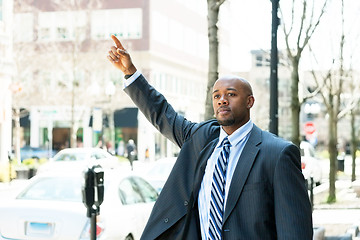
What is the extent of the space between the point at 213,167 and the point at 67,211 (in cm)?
536

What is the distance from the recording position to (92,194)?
780 cm

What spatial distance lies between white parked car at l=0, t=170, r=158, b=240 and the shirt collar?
4.61 meters

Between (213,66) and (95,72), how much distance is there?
1581 inches

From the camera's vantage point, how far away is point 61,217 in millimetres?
8406

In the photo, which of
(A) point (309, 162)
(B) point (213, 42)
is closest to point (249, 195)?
(B) point (213, 42)

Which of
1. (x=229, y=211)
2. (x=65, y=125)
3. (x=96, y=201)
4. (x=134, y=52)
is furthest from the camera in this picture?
(x=65, y=125)

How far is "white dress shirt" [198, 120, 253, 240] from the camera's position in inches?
131

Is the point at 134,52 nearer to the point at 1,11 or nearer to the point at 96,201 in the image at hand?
the point at 1,11

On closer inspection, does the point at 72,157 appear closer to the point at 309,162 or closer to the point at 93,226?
the point at 309,162

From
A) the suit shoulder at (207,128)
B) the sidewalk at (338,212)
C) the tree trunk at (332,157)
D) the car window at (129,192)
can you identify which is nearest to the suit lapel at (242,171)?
the suit shoulder at (207,128)

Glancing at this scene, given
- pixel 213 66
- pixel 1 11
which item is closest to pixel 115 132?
pixel 1 11

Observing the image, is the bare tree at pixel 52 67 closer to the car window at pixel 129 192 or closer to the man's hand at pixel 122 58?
the car window at pixel 129 192

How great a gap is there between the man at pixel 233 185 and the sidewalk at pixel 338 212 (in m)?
7.85

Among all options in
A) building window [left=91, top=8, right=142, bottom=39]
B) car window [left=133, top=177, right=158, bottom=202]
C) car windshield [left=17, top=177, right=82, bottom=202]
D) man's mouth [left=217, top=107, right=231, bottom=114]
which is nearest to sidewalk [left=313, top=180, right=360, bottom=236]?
car window [left=133, top=177, right=158, bottom=202]
